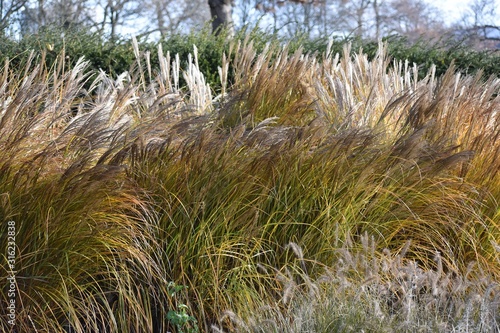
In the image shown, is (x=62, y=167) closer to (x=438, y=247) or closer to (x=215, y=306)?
(x=215, y=306)

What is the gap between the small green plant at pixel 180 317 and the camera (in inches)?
118

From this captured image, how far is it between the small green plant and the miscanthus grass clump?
10mm

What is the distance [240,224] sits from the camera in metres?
3.49

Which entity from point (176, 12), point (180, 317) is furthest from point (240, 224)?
point (176, 12)

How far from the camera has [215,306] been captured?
3.21 meters

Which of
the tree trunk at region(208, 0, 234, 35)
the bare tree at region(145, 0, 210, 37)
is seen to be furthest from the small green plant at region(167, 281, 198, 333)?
the bare tree at region(145, 0, 210, 37)

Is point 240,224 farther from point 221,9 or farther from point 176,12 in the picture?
point 176,12

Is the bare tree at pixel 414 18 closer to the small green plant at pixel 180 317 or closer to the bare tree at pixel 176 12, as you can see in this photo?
the bare tree at pixel 176 12

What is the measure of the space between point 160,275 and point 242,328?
1.74ft

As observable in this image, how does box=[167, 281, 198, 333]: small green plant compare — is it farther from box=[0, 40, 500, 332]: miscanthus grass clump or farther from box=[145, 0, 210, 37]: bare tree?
box=[145, 0, 210, 37]: bare tree

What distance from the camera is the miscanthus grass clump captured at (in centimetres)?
298

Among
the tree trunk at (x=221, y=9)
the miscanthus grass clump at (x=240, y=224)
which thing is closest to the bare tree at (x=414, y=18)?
the tree trunk at (x=221, y=9)

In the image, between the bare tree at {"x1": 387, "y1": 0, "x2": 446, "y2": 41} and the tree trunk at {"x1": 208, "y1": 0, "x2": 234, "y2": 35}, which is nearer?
the tree trunk at {"x1": 208, "y1": 0, "x2": 234, "y2": 35}

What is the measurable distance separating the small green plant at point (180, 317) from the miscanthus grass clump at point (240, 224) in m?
0.01
